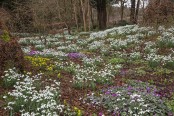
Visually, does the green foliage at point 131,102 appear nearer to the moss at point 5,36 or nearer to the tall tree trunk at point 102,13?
the moss at point 5,36

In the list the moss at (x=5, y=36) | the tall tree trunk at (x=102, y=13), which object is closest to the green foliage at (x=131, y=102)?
the moss at (x=5, y=36)

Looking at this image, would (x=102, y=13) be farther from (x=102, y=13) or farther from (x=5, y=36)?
(x=5, y=36)

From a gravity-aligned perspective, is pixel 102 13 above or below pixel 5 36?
below

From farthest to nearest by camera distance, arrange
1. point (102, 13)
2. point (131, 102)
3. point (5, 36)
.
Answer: point (102, 13)
point (5, 36)
point (131, 102)

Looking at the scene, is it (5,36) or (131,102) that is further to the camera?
(5,36)

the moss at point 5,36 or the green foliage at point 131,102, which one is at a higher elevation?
the moss at point 5,36

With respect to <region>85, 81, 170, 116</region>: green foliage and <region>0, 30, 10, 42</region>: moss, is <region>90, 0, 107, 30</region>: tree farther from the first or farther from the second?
<region>85, 81, 170, 116</region>: green foliage

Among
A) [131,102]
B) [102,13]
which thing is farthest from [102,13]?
[131,102]

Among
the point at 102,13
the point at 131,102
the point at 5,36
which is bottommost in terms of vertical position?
the point at 131,102

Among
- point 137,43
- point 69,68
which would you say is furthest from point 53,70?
point 137,43

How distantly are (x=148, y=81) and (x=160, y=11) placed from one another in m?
10.00

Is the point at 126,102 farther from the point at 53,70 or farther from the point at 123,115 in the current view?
the point at 53,70

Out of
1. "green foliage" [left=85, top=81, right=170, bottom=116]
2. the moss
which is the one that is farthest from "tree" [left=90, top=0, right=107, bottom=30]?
"green foliage" [left=85, top=81, right=170, bottom=116]

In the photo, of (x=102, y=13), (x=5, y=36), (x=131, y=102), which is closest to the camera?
(x=131, y=102)
